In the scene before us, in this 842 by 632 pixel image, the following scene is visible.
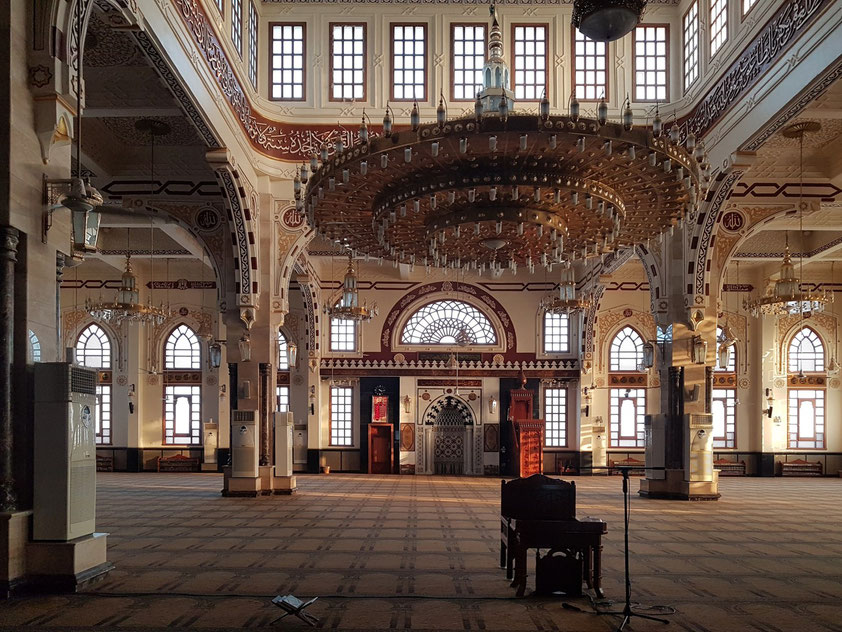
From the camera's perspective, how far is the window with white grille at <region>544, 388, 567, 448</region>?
22312 mm

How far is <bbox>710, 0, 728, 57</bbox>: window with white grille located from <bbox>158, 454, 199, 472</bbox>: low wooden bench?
15834 mm

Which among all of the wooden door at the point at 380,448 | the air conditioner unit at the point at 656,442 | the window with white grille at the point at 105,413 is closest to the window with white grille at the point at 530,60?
the air conditioner unit at the point at 656,442

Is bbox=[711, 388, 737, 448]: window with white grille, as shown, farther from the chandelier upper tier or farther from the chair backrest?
the chair backrest

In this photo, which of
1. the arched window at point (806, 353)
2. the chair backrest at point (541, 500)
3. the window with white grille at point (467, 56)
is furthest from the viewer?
the arched window at point (806, 353)

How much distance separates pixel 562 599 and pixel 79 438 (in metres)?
3.65

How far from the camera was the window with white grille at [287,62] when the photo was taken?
13.7m

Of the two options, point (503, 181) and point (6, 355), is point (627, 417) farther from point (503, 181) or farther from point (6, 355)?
point (6, 355)

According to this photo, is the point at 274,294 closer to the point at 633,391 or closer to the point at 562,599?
the point at 562,599

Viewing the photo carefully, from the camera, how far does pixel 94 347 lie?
871 inches

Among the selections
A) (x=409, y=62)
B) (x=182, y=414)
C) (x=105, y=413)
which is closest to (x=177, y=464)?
(x=182, y=414)

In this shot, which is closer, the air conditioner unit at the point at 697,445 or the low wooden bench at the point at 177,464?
the air conditioner unit at the point at 697,445

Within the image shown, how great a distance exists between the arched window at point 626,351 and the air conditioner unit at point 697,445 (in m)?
8.71

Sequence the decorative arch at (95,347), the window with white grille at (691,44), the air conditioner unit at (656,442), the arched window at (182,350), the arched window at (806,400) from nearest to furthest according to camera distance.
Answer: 1. the window with white grille at (691,44)
2. the air conditioner unit at (656,442)
3. the arched window at (806,400)
4. the decorative arch at (95,347)
5. the arched window at (182,350)

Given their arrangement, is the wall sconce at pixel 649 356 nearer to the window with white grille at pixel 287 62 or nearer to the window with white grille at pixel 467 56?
the window with white grille at pixel 467 56
